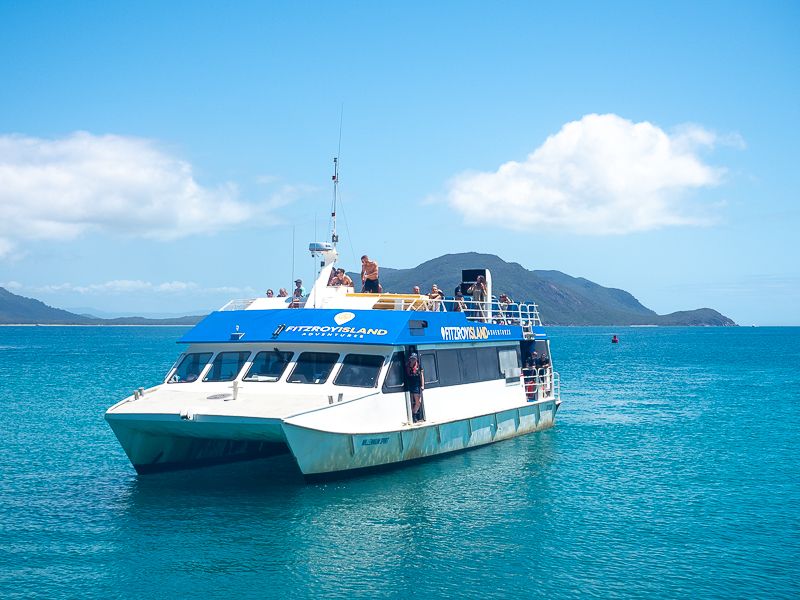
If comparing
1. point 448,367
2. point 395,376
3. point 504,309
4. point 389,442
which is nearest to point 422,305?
point 448,367

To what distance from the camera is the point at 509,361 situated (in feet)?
86.0

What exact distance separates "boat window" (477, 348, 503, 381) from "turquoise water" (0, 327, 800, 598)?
2.24 m

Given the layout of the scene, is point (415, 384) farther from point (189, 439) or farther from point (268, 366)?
point (189, 439)

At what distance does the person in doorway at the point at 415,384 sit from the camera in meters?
20.5

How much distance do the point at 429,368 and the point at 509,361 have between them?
5.32m

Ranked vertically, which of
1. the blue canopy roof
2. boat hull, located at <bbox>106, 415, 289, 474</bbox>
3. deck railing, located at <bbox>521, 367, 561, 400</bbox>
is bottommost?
boat hull, located at <bbox>106, 415, 289, 474</bbox>

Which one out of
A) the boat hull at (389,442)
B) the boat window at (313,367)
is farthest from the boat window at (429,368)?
the boat window at (313,367)

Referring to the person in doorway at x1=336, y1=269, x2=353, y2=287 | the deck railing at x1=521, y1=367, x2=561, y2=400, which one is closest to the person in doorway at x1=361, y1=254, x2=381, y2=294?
the person in doorway at x1=336, y1=269, x2=353, y2=287

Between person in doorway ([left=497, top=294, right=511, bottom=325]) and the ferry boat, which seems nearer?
the ferry boat

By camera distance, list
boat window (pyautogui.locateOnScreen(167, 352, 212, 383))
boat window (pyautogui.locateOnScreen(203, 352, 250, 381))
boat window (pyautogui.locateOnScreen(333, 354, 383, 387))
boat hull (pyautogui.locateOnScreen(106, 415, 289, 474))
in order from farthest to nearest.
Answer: boat window (pyautogui.locateOnScreen(167, 352, 212, 383))
boat window (pyautogui.locateOnScreen(203, 352, 250, 381))
boat window (pyautogui.locateOnScreen(333, 354, 383, 387))
boat hull (pyautogui.locateOnScreen(106, 415, 289, 474))

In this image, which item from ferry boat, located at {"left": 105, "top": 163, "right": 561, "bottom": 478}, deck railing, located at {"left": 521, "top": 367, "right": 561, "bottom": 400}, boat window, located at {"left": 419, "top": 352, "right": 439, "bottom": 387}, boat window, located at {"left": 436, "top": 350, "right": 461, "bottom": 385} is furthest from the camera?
deck railing, located at {"left": 521, "top": 367, "right": 561, "bottom": 400}

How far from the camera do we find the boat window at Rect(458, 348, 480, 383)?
23.3m

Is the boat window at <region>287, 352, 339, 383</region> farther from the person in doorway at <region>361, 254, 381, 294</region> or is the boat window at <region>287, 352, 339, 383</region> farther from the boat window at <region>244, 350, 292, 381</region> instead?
the person in doorway at <region>361, 254, 381, 294</region>

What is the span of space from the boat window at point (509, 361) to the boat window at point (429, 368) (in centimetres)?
418
